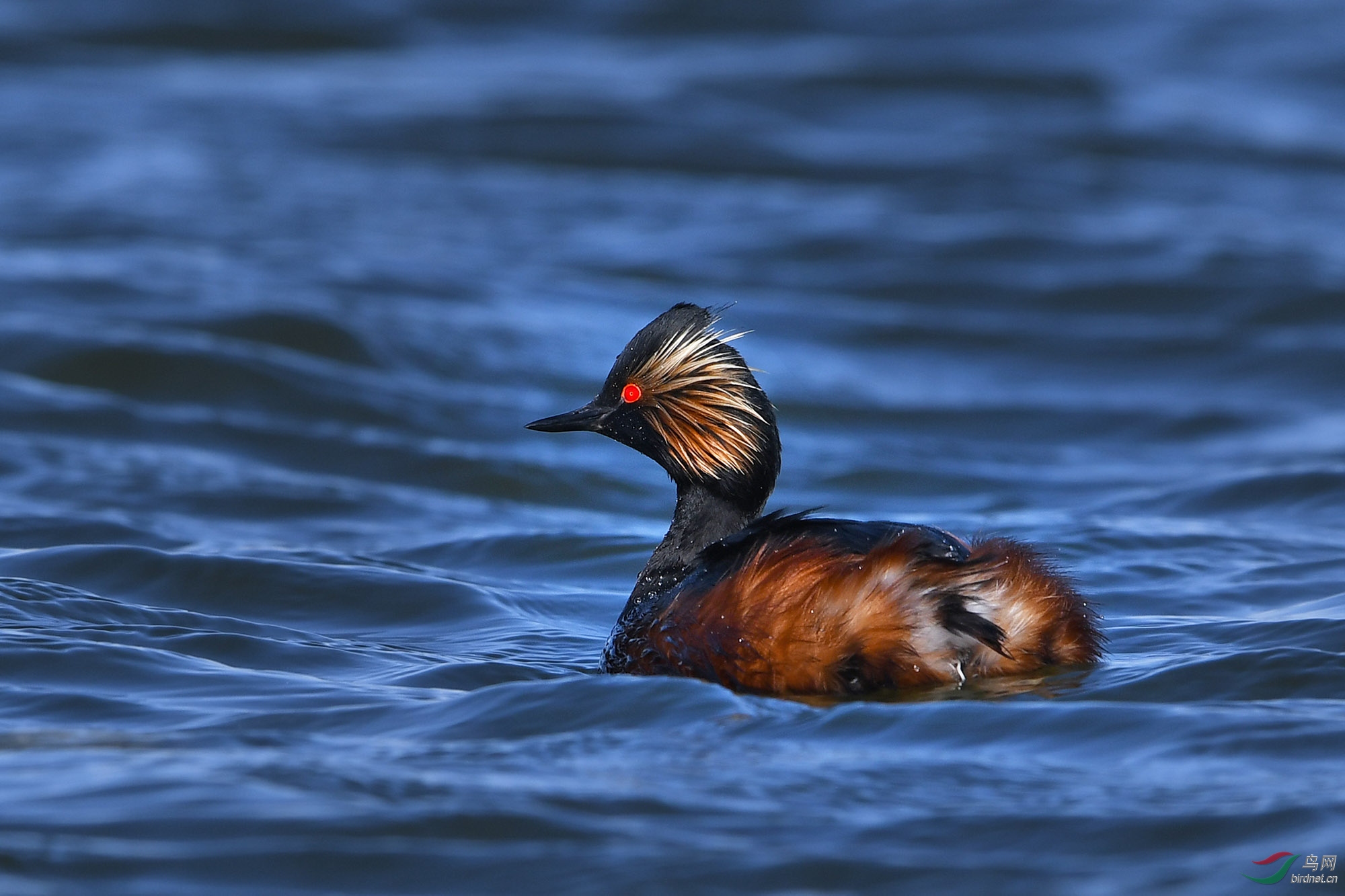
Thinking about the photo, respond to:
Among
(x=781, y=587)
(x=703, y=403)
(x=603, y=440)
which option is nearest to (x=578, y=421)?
(x=703, y=403)

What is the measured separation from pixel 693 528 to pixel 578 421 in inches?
24.3

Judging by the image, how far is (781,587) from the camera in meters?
5.62

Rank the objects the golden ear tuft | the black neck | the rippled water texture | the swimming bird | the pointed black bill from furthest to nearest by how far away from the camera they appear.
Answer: the pointed black bill, the black neck, the golden ear tuft, the swimming bird, the rippled water texture

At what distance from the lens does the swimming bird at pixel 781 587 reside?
18.2 ft

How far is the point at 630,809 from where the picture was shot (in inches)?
186

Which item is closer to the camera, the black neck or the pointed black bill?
the black neck

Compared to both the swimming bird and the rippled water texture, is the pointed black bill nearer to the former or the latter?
the swimming bird

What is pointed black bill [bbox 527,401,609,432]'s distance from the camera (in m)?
6.73

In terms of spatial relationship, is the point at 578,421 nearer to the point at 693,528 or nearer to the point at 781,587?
the point at 693,528

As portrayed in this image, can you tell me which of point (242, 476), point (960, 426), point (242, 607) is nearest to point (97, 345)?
point (242, 476)

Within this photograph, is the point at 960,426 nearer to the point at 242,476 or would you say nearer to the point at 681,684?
the point at 242,476

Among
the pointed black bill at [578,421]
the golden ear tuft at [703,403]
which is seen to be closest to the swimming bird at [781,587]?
the golden ear tuft at [703,403]

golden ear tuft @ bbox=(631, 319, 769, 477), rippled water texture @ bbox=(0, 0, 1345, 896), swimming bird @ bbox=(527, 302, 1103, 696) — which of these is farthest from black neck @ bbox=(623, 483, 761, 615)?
rippled water texture @ bbox=(0, 0, 1345, 896)

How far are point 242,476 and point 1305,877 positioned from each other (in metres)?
7.18
